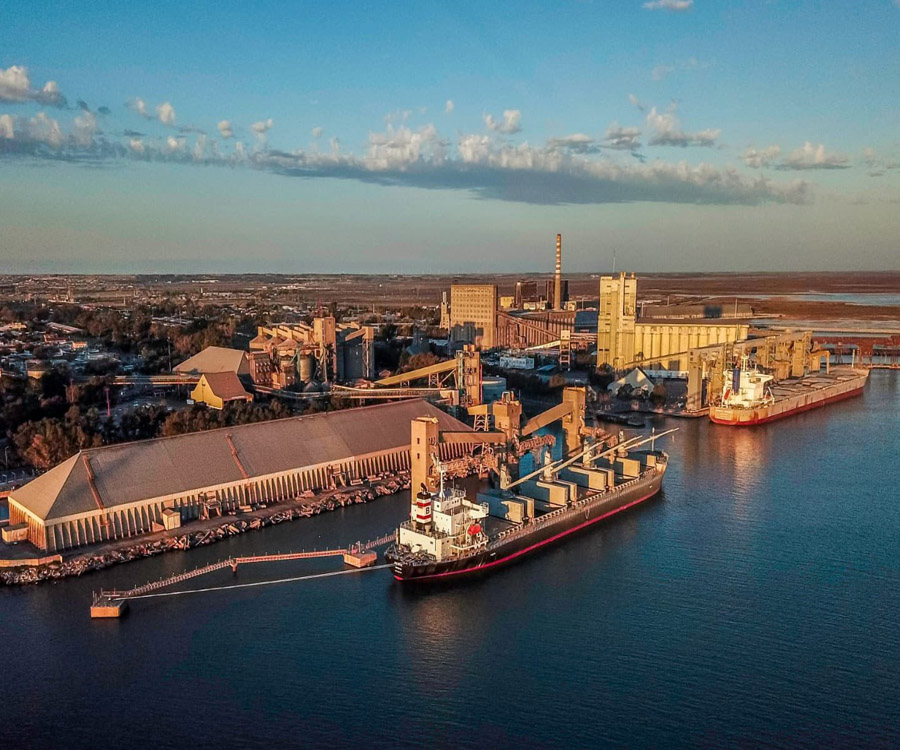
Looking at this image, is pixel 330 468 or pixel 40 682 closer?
pixel 40 682

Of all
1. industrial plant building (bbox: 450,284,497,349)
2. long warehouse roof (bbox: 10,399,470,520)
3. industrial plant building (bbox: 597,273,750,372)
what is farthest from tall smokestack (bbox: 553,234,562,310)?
long warehouse roof (bbox: 10,399,470,520)

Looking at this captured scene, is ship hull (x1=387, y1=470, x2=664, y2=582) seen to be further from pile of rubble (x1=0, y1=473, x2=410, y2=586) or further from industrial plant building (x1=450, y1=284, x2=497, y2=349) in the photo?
industrial plant building (x1=450, y1=284, x2=497, y2=349)

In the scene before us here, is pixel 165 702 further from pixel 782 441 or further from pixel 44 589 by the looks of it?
pixel 782 441

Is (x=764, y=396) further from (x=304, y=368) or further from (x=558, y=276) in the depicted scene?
(x=558, y=276)

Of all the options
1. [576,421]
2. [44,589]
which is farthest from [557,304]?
[44,589]

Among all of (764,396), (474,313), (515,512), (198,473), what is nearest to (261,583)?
(198,473)

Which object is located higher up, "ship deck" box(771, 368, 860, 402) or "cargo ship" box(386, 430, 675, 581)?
"ship deck" box(771, 368, 860, 402)
